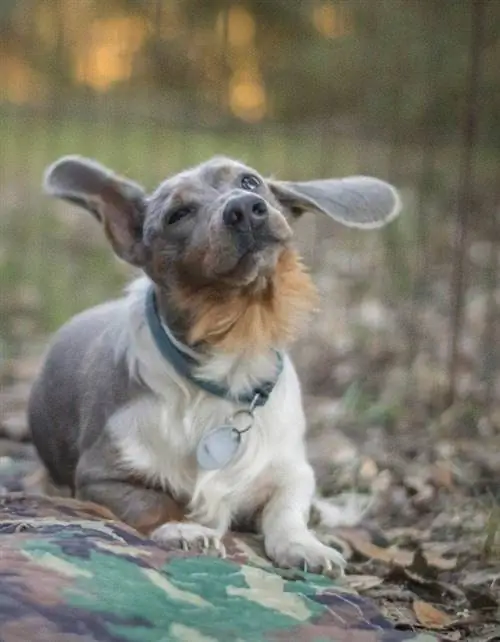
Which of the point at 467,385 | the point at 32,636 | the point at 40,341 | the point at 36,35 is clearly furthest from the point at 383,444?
the point at 36,35

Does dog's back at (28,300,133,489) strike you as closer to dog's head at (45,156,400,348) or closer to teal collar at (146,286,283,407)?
teal collar at (146,286,283,407)

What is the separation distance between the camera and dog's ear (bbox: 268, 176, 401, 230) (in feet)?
11.0

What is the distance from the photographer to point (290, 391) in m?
3.41

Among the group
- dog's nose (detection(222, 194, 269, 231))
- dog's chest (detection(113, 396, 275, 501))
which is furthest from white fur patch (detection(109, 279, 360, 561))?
dog's nose (detection(222, 194, 269, 231))

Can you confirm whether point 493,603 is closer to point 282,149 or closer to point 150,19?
point 282,149

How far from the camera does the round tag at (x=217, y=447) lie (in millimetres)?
3221

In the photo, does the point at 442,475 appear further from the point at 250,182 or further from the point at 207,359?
the point at 250,182

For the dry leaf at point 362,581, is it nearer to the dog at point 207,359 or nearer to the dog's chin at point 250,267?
the dog at point 207,359

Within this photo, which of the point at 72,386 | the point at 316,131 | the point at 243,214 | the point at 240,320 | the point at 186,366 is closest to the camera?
the point at 243,214

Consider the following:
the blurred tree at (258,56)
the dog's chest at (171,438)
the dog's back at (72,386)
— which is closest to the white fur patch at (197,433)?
the dog's chest at (171,438)

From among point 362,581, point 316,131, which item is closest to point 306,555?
point 362,581

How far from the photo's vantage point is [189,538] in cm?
299

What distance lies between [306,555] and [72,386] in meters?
1.03

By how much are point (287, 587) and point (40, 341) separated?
3467mm
